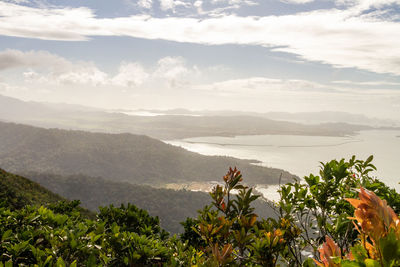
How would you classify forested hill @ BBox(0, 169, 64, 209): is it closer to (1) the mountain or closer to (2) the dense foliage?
(2) the dense foliage

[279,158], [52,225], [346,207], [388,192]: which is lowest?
[279,158]

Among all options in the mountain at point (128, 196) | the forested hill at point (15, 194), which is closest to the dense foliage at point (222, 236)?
the forested hill at point (15, 194)

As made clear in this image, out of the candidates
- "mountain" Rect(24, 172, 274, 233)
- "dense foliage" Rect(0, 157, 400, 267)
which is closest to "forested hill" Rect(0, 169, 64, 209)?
"dense foliage" Rect(0, 157, 400, 267)

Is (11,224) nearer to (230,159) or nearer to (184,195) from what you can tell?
(184,195)

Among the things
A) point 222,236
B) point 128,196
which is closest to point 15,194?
point 222,236

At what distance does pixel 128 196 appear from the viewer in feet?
393

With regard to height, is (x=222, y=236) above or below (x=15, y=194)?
above

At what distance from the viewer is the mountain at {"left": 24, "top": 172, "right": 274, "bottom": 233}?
11006cm

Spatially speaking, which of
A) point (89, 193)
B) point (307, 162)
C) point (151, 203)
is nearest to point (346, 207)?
point (151, 203)

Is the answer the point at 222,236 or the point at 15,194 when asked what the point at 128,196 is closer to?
the point at 15,194

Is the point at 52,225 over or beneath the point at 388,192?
beneath

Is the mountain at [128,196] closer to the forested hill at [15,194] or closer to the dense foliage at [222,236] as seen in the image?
the forested hill at [15,194]

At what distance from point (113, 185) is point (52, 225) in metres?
131

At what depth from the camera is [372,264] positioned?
3.76ft
